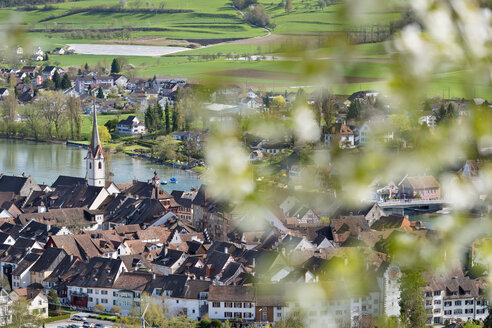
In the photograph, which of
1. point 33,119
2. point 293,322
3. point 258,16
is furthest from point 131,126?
point 258,16

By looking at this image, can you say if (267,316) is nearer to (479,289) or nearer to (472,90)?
(479,289)

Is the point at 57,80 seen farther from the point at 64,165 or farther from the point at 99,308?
the point at 99,308

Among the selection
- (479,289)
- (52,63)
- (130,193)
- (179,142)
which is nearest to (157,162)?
(179,142)

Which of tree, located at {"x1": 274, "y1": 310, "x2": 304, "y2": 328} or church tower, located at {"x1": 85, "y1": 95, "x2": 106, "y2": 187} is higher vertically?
church tower, located at {"x1": 85, "y1": 95, "x2": 106, "y2": 187}

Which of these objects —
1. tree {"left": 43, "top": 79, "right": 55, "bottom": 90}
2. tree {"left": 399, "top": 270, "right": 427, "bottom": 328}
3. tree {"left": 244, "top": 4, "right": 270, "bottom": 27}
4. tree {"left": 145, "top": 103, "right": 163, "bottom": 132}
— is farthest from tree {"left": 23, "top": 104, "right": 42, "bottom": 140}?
tree {"left": 244, "top": 4, "right": 270, "bottom": 27}

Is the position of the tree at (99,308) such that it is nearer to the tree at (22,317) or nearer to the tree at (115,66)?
the tree at (22,317)

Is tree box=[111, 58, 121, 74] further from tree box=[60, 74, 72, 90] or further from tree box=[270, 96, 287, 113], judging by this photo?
tree box=[270, 96, 287, 113]

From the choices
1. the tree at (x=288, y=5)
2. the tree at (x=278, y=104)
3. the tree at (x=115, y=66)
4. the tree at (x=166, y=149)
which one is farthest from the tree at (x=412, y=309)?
the tree at (x=115, y=66)
